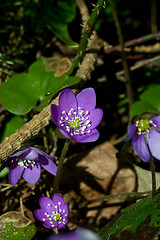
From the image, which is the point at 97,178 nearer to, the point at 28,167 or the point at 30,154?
the point at 28,167

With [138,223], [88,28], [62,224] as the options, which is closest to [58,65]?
[88,28]

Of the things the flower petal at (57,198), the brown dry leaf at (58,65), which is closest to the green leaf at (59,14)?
the brown dry leaf at (58,65)

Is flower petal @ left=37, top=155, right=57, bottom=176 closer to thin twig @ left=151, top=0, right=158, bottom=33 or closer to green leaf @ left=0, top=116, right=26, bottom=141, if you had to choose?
green leaf @ left=0, top=116, right=26, bottom=141

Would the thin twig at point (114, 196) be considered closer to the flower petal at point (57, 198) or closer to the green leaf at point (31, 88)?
the flower petal at point (57, 198)

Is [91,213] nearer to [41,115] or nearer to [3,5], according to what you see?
[41,115]

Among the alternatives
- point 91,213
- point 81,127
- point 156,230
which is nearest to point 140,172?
point 91,213

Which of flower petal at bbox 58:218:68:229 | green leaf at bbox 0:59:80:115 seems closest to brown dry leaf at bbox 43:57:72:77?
green leaf at bbox 0:59:80:115
